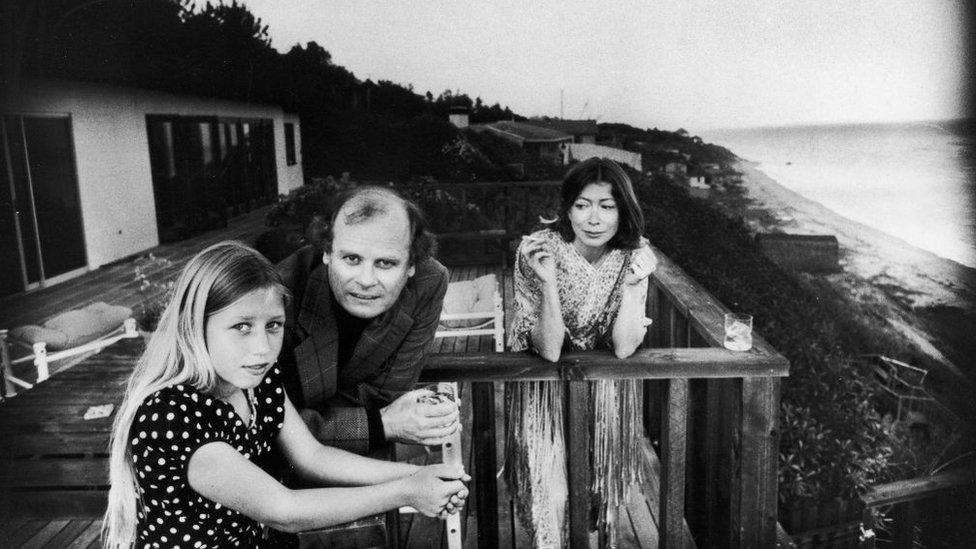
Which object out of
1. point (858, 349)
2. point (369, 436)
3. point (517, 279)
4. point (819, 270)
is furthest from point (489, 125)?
point (369, 436)

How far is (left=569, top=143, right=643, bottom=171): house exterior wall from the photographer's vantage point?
5113 mm

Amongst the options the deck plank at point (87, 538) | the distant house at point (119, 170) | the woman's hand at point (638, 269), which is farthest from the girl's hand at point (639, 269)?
the distant house at point (119, 170)

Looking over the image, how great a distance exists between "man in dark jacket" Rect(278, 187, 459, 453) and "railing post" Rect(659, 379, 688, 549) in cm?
69

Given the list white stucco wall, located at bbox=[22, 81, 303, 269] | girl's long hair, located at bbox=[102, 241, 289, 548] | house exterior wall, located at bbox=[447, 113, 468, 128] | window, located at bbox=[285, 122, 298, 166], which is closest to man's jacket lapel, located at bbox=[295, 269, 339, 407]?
girl's long hair, located at bbox=[102, 241, 289, 548]

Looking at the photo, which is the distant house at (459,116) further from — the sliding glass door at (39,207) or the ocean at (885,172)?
the sliding glass door at (39,207)

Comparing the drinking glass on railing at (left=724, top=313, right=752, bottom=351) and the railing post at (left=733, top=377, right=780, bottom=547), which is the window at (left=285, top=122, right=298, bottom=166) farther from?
the railing post at (left=733, top=377, right=780, bottom=547)

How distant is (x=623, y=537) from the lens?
7.48ft

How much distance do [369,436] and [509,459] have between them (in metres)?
0.88

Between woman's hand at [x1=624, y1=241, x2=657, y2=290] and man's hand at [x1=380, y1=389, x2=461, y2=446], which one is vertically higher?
woman's hand at [x1=624, y1=241, x2=657, y2=290]

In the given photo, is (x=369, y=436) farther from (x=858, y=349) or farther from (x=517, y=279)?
(x=858, y=349)

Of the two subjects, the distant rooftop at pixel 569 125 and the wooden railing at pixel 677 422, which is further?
the distant rooftop at pixel 569 125

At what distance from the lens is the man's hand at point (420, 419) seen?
1289mm

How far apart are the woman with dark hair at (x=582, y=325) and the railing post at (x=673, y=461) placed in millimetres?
216

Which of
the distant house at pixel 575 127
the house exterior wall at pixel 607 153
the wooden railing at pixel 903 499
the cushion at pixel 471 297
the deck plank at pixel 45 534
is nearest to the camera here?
the deck plank at pixel 45 534
